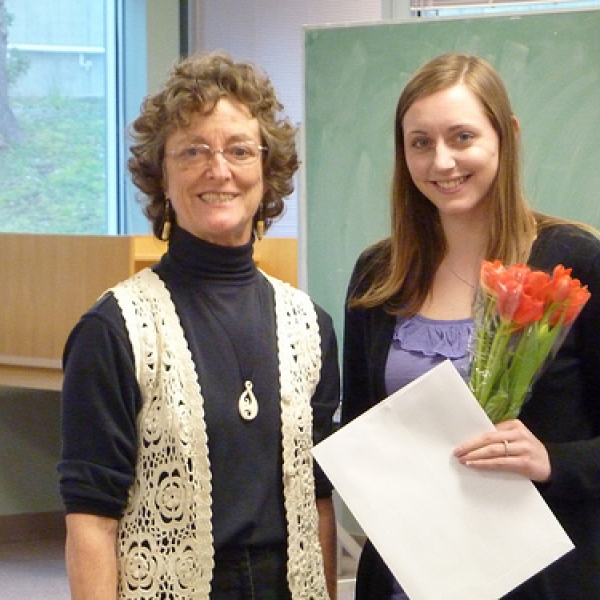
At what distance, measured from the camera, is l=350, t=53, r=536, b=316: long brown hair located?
179 cm

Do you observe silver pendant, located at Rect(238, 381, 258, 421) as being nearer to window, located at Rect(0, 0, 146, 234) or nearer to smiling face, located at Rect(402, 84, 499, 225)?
smiling face, located at Rect(402, 84, 499, 225)

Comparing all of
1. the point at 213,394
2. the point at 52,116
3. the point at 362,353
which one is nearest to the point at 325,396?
the point at 362,353

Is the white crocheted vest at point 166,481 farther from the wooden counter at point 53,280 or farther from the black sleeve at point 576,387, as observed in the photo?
the wooden counter at point 53,280

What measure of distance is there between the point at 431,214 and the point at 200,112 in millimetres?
496

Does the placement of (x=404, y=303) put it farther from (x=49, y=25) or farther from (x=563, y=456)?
(x=49, y=25)

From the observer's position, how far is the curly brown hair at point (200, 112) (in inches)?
66.6

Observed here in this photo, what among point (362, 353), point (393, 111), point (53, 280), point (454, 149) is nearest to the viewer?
point (454, 149)

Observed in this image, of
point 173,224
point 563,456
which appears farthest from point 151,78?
point 563,456

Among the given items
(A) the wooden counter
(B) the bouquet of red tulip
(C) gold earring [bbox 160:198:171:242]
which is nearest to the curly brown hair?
(C) gold earring [bbox 160:198:171:242]

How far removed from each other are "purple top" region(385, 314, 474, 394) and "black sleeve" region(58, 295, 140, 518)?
46 cm

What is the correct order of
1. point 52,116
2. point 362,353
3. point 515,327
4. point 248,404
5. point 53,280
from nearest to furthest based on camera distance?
1. point 515,327
2. point 248,404
3. point 362,353
4. point 53,280
5. point 52,116

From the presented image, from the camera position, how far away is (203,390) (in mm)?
1641

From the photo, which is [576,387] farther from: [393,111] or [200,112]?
[393,111]

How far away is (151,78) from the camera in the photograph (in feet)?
17.9
